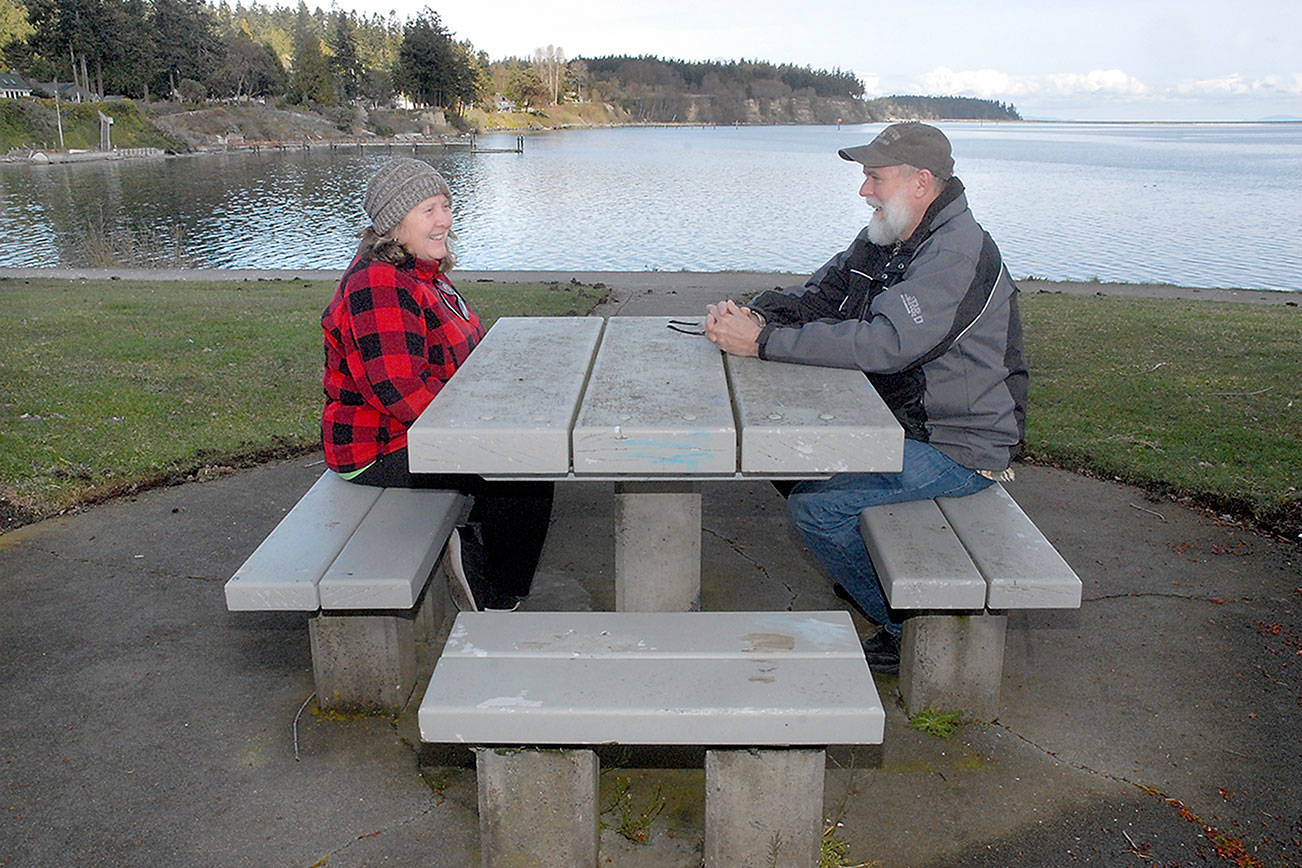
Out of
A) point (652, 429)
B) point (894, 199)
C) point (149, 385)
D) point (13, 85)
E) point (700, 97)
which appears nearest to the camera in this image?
point (652, 429)

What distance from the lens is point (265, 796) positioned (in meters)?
2.95

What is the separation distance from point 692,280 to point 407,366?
1147cm

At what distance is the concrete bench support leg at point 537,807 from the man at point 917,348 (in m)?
1.42

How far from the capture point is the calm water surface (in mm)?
23812

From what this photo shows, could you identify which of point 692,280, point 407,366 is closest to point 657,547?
point 407,366

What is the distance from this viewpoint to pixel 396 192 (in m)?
3.59

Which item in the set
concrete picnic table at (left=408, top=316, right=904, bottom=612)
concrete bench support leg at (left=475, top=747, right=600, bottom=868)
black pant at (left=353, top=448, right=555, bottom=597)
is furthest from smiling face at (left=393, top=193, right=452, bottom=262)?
concrete bench support leg at (left=475, top=747, right=600, bottom=868)

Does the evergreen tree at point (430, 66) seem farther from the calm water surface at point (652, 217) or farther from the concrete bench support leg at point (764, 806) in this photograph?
the concrete bench support leg at point (764, 806)

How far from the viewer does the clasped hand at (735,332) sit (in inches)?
137

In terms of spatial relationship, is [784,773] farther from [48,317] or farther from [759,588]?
[48,317]

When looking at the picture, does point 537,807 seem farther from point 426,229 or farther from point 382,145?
point 382,145

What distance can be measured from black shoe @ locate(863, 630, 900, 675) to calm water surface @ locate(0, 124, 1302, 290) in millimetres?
17840

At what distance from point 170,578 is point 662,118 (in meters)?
192

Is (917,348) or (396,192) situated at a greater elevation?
(396,192)
